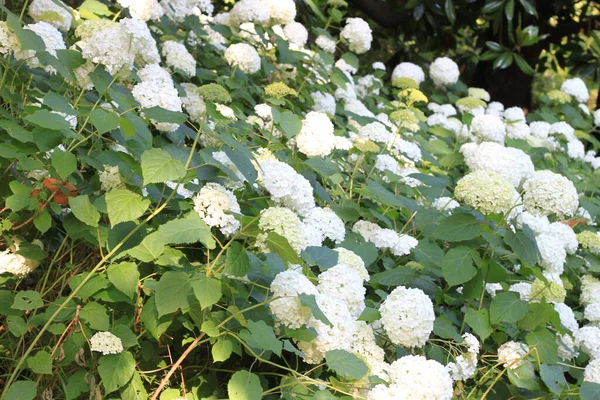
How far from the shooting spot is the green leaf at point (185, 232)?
1.61 metres

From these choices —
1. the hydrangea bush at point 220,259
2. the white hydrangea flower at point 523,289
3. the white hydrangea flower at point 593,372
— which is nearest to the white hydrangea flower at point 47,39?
the hydrangea bush at point 220,259

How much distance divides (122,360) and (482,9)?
448cm

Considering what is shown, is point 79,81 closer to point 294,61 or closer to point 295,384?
point 295,384

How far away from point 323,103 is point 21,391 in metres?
2.41

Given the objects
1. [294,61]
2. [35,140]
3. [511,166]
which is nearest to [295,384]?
[35,140]

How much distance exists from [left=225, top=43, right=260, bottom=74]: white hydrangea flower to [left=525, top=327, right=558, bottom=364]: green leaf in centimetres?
176

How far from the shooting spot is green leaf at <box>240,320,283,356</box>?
162cm

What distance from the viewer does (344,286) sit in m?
1.93

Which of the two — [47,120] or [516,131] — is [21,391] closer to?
[47,120]

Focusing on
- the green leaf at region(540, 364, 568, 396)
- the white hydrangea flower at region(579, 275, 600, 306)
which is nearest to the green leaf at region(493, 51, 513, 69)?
the white hydrangea flower at region(579, 275, 600, 306)

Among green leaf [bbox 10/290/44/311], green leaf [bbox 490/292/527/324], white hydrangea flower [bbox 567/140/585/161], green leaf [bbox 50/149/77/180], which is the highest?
green leaf [bbox 50/149/77/180]

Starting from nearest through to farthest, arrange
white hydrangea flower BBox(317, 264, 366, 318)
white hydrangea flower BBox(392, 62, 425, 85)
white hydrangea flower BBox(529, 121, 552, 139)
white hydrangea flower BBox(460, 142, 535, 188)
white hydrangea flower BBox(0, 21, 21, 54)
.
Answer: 1. white hydrangea flower BBox(317, 264, 366, 318)
2. white hydrangea flower BBox(0, 21, 21, 54)
3. white hydrangea flower BBox(460, 142, 535, 188)
4. white hydrangea flower BBox(529, 121, 552, 139)
5. white hydrangea flower BBox(392, 62, 425, 85)

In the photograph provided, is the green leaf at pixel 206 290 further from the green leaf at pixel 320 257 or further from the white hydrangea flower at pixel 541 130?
the white hydrangea flower at pixel 541 130

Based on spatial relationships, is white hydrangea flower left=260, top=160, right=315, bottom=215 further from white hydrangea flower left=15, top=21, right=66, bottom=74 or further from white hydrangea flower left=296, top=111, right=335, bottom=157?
white hydrangea flower left=15, top=21, right=66, bottom=74
